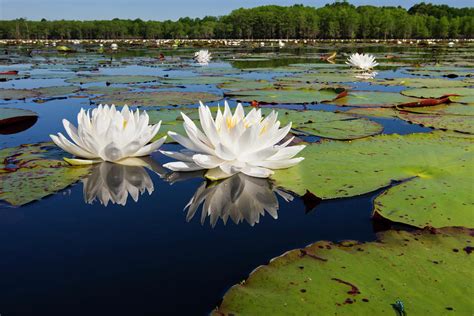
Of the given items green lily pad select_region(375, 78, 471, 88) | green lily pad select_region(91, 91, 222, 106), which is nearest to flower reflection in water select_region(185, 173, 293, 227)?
green lily pad select_region(91, 91, 222, 106)

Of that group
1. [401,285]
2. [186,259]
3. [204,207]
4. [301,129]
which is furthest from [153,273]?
[301,129]

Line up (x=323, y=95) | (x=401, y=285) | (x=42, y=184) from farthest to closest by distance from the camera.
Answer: (x=323, y=95) < (x=42, y=184) < (x=401, y=285)

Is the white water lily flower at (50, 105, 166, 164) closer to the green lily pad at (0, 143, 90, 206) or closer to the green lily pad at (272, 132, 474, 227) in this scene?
the green lily pad at (0, 143, 90, 206)

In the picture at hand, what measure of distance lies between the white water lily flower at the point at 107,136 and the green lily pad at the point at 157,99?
160 centimetres

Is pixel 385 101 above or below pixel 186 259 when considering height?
above

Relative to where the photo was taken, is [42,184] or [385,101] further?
[385,101]

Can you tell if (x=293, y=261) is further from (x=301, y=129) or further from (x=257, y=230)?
(x=301, y=129)

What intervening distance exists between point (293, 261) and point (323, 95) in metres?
3.25

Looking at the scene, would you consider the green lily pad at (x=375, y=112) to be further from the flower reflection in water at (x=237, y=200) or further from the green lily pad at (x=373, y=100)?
the flower reflection in water at (x=237, y=200)

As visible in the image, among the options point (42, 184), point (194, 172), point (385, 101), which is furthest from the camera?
point (385, 101)

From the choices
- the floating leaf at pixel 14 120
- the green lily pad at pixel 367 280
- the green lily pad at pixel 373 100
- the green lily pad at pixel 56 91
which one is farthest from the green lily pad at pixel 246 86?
the green lily pad at pixel 367 280

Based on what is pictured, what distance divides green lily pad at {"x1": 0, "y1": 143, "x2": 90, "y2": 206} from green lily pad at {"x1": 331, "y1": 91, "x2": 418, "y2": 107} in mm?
2632

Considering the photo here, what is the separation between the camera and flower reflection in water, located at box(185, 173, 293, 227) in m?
1.47

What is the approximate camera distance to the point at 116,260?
3.79 feet
